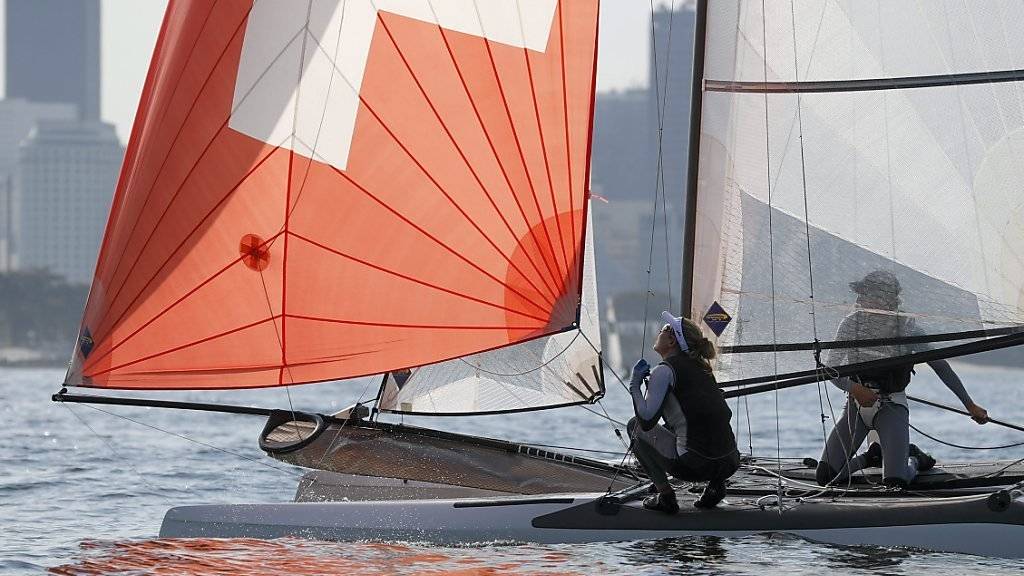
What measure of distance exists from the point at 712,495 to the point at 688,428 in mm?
304

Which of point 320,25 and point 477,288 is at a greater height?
point 320,25

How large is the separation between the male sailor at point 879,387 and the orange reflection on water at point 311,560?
1.49 m

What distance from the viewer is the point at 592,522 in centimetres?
657

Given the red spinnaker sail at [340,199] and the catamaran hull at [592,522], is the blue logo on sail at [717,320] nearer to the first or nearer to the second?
the red spinnaker sail at [340,199]

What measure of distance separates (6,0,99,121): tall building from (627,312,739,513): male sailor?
156600 mm

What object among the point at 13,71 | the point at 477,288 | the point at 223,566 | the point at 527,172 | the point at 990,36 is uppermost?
the point at 13,71

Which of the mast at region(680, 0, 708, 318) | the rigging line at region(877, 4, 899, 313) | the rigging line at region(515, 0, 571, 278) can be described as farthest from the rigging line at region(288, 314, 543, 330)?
the rigging line at region(877, 4, 899, 313)

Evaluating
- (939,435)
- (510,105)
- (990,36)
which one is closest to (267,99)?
(510,105)

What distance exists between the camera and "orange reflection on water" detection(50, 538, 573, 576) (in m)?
6.44

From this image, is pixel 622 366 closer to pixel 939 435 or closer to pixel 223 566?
pixel 939 435

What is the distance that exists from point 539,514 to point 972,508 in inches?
72.3

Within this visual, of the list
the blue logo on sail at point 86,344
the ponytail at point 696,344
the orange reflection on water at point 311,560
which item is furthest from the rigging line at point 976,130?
the blue logo on sail at point 86,344

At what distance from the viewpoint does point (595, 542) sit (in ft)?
21.6

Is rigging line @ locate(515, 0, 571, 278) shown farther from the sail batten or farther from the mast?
the sail batten
